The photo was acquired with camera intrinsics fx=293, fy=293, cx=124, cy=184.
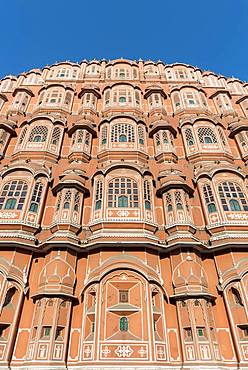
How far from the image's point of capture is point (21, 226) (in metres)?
15.7

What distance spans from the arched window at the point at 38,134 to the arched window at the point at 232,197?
13.1 metres

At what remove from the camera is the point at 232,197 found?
17.4 metres

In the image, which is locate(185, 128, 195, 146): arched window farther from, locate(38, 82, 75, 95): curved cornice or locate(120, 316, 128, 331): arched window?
locate(120, 316, 128, 331): arched window

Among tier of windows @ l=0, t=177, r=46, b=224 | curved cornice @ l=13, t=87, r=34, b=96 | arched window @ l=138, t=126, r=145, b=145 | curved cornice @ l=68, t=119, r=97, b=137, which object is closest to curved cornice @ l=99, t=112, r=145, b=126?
arched window @ l=138, t=126, r=145, b=145

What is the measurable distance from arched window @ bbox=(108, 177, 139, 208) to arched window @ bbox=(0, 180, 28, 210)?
200 inches

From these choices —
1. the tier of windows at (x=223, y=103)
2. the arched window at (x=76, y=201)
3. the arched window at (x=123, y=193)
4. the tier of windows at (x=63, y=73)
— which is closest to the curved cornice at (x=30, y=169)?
the arched window at (x=76, y=201)

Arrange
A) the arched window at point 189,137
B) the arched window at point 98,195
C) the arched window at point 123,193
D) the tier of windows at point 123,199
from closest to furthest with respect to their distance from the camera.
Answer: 1. the tier of windows at point 123,199
2. the arched window at point 123,193
3. the arched window at point 98,195
4. the arched window at point 189,137

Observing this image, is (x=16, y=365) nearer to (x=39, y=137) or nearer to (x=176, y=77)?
(x=39, y=137)

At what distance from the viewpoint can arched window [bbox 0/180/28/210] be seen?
1677 centimetres

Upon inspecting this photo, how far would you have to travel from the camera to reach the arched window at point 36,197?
17.0m

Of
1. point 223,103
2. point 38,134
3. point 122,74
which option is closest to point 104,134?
point 38,134

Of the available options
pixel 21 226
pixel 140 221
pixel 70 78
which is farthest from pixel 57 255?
pixel 70 78

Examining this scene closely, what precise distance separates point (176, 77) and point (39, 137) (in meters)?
17.1

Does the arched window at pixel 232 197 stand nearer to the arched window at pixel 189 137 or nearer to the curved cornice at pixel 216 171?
the curved cornice at pixel 216 171
